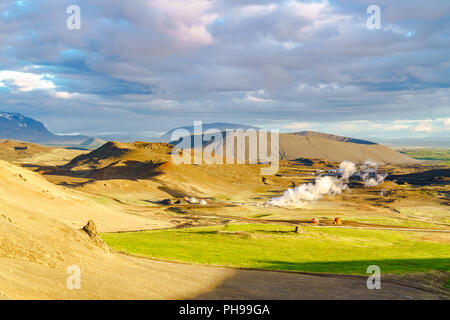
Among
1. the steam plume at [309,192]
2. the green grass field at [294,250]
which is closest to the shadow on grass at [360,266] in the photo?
the green grass field at [294,250]

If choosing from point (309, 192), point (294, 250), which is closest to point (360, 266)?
point (294, 250)

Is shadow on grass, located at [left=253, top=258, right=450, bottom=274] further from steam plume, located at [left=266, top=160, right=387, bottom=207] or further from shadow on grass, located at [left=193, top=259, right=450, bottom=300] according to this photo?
steam plume, located at [left=266, top=160, right=387, bottom=207]

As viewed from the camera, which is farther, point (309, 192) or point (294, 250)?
point (309, 192)

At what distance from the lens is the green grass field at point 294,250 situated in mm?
41312

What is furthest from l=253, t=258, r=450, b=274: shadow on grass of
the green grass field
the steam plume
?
the steam plume

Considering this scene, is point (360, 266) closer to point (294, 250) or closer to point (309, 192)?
point (294, 250)

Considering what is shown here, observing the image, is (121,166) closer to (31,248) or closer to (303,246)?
(303,246)

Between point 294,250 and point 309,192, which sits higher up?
point 309,192

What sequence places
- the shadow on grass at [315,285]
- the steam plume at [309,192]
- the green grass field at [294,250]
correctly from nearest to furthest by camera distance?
1. the shadow on grass at [315,285]
2. the green grass field at [294,250]
3. the steam plume at [309,192]

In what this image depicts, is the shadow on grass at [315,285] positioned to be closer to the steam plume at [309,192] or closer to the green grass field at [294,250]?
the green grass field at [294,250]

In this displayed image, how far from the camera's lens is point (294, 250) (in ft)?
172

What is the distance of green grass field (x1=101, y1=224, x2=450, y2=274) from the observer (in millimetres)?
41312

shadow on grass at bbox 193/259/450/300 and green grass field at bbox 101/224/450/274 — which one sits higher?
shadow on grass at bbox 193/259/450/300

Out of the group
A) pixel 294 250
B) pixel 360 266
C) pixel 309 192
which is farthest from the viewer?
pixel 309 192
